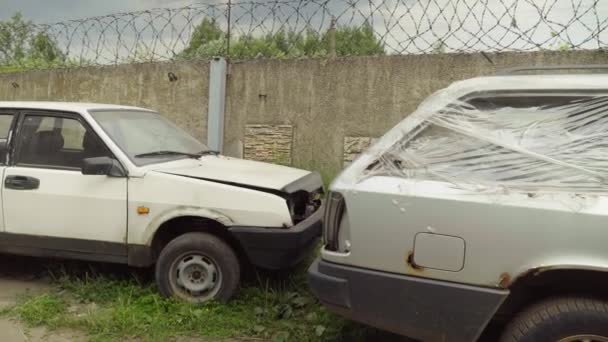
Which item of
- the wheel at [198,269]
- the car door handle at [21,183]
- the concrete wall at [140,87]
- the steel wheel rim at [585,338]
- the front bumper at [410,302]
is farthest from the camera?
the concrete wall at [140,87]

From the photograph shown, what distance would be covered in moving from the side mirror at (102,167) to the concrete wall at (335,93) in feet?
10.0

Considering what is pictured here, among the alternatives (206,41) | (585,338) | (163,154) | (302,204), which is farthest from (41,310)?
(206,41)

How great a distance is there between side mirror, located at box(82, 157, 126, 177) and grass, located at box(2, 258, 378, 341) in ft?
3.06

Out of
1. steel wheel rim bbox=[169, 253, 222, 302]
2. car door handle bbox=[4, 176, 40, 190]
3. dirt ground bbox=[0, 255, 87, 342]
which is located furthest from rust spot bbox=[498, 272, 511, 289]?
car door handle bbox=[4, 176, 40, 190]

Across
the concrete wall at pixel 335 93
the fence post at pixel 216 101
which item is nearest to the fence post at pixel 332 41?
the concrete wall at pixel 335 93

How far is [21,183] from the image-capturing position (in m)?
4.06

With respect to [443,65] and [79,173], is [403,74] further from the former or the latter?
[79,173]

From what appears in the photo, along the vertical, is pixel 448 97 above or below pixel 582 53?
below

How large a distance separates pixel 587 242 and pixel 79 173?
3.41 m

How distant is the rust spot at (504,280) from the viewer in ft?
7.89

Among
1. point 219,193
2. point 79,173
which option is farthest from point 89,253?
point 219,193

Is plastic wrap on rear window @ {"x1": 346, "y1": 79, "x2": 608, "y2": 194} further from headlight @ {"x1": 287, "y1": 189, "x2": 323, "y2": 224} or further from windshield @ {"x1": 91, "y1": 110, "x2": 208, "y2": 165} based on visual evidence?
windshield @ {"x1": 91, "y1": 110, "x2": 208, "y2": 165}

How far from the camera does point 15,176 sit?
4.09 m

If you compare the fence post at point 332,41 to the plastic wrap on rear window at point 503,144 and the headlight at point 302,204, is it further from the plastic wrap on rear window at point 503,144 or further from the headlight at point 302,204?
the plastic wrap on rear window at point 503,144
